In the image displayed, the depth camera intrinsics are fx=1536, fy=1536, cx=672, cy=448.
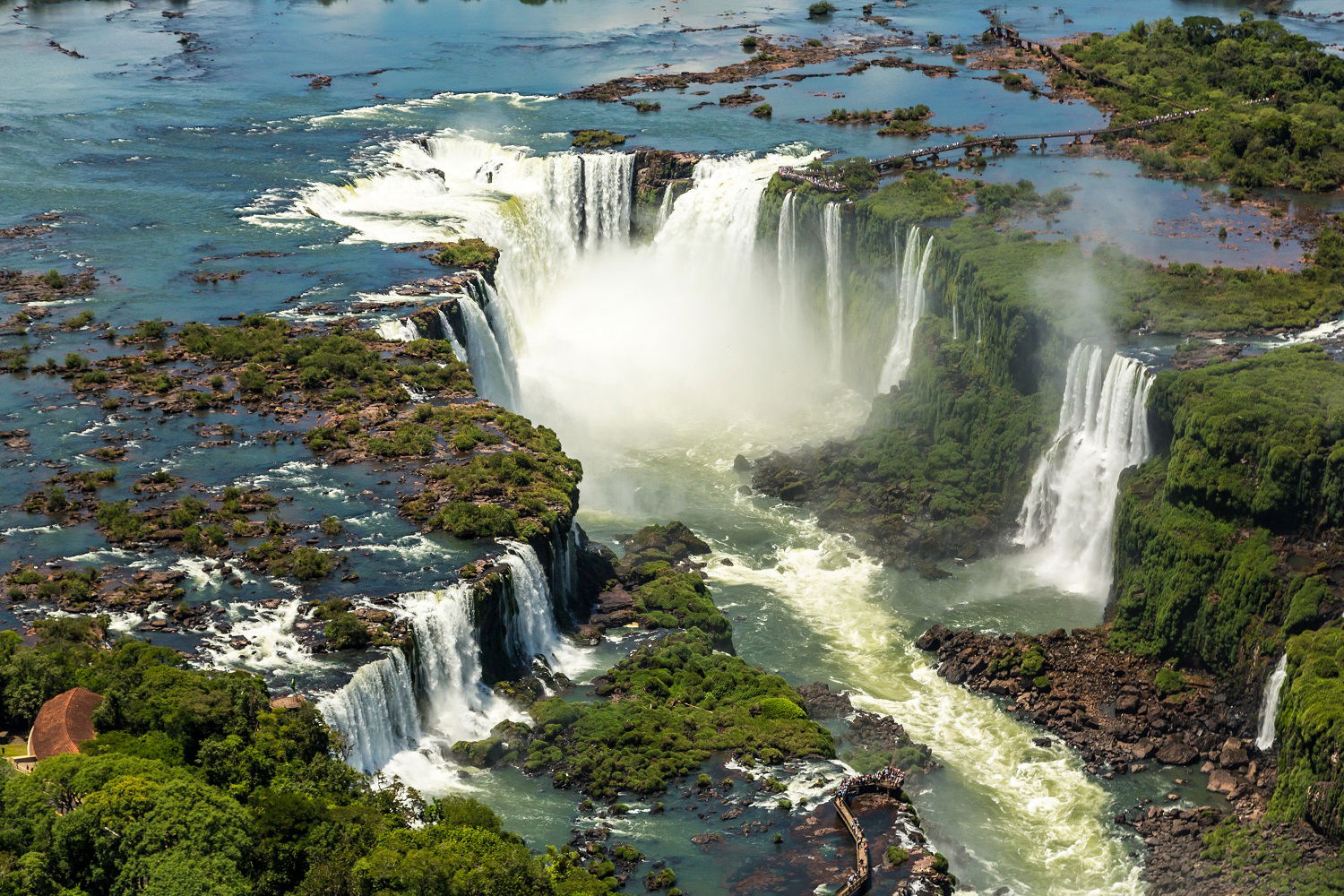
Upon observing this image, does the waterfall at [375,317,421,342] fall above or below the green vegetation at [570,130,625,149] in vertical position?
below

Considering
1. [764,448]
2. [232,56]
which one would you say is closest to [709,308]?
Answer: [764,448]

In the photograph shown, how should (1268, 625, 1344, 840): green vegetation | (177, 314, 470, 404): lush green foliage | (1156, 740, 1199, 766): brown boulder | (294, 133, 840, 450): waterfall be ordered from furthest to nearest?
(294, 133, 840, 450): waterfall → (177, 314, 470, 404): lush green foliage → (1156, 740, 1199, 766): brown boulder → (1268, 625, 1344, 840): green vegetation

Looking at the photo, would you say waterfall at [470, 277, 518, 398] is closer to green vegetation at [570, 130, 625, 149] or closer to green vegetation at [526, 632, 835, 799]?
green vegetation at [570, 130, 625, 149]

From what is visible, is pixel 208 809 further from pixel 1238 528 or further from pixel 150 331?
pixel 150 331

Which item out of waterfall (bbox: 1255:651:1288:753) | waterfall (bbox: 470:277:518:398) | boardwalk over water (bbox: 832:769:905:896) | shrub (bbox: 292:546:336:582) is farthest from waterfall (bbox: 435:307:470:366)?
waterfall (bbox: 1255:651:1288:753)

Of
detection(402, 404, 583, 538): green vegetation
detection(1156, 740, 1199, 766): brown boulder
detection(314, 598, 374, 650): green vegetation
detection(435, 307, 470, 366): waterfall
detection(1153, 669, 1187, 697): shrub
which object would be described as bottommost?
detection(1156, 740, 1199, 766): brown boulder

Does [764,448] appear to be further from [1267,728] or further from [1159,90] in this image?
[1159,90]

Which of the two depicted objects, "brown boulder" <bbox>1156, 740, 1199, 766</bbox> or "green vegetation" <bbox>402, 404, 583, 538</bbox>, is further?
"green vegetation" <bbox>402, 404, 583, 538</bbox>
